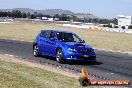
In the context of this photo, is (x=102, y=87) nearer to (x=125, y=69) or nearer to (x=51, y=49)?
(x=125, y=69)

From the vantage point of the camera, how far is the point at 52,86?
1068 cm

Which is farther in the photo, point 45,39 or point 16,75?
point 45,39

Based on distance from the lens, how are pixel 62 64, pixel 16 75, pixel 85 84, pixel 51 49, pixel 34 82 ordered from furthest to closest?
pixel 51 49, pixel 62 64, pixel 16 75, pixel 34 82, pixel 85 84

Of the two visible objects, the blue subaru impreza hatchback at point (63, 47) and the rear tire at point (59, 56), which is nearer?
the blue subaru impreza hatchback at point (63, 47)

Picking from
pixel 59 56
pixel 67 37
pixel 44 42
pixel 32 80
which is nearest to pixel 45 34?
pixel 44 42

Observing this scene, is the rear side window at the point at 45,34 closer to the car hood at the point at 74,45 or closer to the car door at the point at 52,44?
the car door at the point at 52,44

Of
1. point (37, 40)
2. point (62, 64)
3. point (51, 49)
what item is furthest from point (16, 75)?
point (37, 40)

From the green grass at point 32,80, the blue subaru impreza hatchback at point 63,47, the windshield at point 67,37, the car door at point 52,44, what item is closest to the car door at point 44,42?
the blue subaru impreza hatchback at point 63,47

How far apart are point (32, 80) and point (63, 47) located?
273 inches

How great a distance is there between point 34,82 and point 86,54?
7365mm

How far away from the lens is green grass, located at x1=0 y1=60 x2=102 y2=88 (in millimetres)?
10609

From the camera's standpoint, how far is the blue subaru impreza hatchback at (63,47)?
714 inches

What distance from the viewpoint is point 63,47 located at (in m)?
18.3

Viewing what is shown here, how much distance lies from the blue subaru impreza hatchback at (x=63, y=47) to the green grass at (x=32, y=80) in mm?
4415
